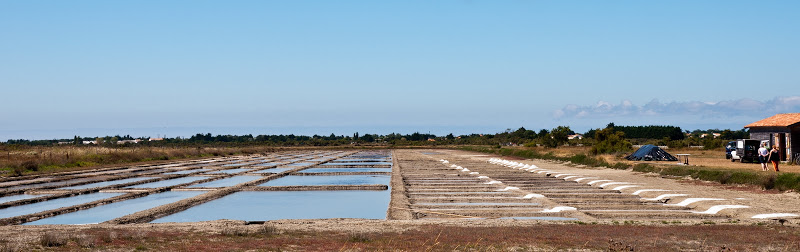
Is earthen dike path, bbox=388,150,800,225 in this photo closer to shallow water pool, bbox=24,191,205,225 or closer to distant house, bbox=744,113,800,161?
shallow water pool, bbox=24,191,205,225

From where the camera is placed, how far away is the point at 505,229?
12.1 meters

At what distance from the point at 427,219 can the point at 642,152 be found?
91.4ft

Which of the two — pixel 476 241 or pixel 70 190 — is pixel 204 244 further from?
pixel 70 190

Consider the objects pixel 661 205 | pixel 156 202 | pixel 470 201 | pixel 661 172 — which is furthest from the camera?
pixel 661 172

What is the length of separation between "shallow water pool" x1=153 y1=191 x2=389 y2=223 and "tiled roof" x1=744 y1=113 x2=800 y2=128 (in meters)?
17.7

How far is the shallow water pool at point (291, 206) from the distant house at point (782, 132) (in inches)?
686

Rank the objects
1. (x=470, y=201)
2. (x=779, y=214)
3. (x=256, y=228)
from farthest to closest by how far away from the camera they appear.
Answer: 1. (x=470, y=201)
2. (x=779, y=214)
3. (x=256, y=228)

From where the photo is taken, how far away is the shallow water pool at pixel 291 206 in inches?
656

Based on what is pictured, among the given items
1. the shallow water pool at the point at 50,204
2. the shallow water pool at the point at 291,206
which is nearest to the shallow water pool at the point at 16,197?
the shallow water pool at the point at 50,204

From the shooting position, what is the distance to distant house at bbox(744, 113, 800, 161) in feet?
97.0

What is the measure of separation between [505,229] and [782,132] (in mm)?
23168

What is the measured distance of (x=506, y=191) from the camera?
69.9 ft

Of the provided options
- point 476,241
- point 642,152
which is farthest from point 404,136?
point 476,241

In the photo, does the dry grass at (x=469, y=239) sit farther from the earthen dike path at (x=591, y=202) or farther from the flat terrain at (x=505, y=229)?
the earthen dike path at (x=591, y=202)
